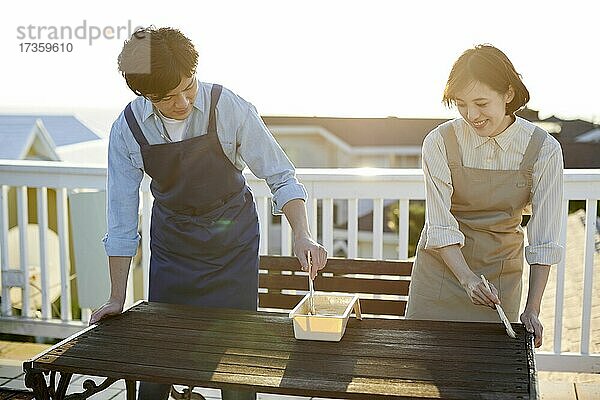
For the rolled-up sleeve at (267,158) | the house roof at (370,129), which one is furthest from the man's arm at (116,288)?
the house roof at (370,129)

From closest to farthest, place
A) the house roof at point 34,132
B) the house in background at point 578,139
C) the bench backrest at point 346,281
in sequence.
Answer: the bench backrest at point 346,281 → the house in background at point 578,139 → the house roof at point 34,132

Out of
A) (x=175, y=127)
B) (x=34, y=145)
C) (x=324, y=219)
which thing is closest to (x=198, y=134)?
(x=175, y=127)

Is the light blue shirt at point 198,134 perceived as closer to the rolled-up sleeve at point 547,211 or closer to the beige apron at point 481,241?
the beige apron at point 481,241

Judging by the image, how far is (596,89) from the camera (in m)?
4.30

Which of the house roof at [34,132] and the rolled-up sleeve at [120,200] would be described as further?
the house roof at [34,132]

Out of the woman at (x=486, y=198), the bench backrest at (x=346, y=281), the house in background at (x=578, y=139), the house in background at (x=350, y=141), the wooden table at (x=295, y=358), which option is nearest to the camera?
the wooden table at (x=295, y=358)

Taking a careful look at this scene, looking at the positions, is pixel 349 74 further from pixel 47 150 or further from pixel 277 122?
pixel 277 122

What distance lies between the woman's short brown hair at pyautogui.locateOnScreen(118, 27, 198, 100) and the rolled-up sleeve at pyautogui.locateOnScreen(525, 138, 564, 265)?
2.87 ft

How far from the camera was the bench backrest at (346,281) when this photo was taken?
266cm

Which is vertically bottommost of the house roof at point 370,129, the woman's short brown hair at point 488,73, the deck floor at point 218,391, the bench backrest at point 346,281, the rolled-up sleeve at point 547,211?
the deck floor at point 218,391

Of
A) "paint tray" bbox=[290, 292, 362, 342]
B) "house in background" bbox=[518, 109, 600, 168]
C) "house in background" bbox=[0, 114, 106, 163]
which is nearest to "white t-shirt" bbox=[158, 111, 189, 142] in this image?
"paint tray" bbox=[290, 292, 362, 342]

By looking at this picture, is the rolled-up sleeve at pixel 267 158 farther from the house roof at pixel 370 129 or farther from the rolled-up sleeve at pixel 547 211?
the house roof at pixel 370 129

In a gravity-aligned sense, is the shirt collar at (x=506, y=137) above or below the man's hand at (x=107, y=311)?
above

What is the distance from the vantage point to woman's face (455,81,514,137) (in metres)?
1.83
